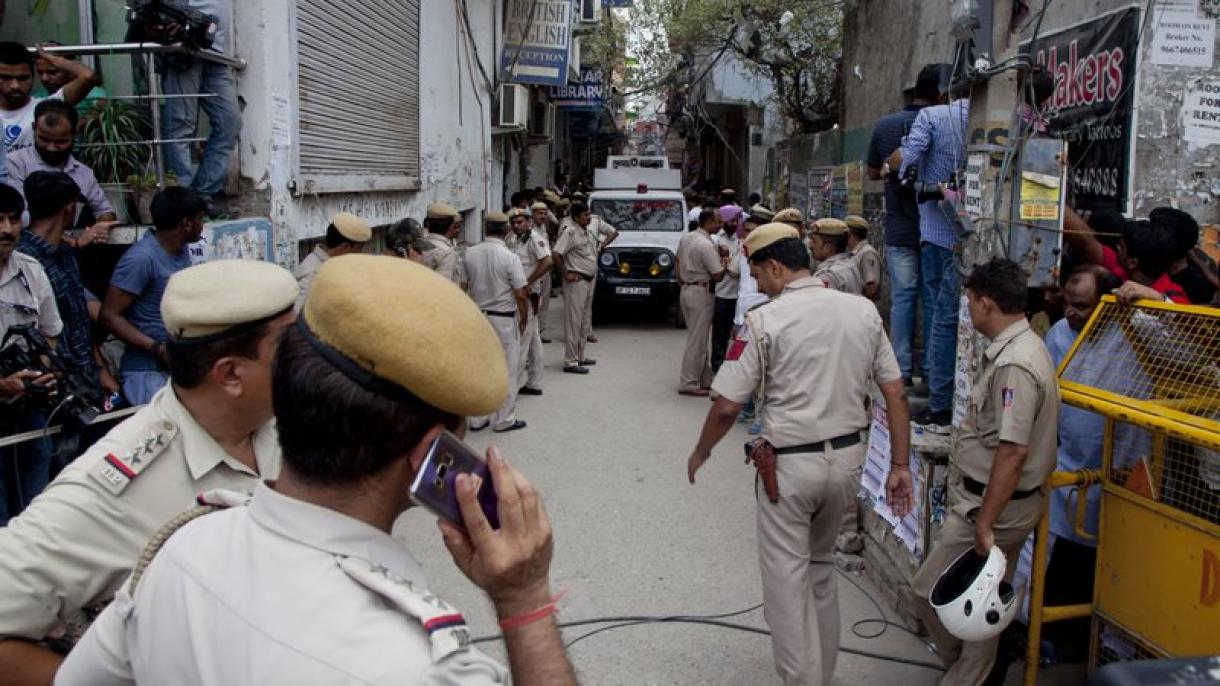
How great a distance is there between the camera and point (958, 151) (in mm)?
6086

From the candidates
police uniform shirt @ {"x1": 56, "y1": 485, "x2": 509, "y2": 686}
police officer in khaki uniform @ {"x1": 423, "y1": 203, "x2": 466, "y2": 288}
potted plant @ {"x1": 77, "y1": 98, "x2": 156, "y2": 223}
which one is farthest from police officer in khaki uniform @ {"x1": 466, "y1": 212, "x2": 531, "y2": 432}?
police uniform shirt @ {"x1": 56, "y1": 485, "x2": 509, "y2": 686}

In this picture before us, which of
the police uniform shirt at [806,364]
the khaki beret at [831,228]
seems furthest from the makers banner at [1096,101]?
the police uniform shirt at [806,364]

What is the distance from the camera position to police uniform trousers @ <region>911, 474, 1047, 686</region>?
3730mm

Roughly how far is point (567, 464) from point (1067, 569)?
159 inches

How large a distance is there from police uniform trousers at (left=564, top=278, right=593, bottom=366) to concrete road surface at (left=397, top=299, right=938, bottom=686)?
137 cm

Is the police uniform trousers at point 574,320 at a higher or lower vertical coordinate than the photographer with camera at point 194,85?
lower

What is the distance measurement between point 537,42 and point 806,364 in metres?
13.7

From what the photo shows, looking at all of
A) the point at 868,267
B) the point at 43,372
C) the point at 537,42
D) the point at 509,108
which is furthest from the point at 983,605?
the point at 537,42

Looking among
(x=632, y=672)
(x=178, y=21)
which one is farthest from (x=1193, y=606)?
(x=178, y=21)

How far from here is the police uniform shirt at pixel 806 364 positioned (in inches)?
157

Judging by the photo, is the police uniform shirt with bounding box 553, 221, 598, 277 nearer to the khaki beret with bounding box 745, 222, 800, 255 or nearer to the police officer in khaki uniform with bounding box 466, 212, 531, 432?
the police officer in khaki uniform with bounding box 466, 212, 531, 432

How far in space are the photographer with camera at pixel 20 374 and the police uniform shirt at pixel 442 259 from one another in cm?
419

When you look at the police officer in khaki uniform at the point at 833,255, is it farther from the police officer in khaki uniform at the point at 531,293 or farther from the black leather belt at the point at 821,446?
the black leather belt at the point at 821,446

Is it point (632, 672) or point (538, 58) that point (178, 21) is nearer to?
point (632, 672)
